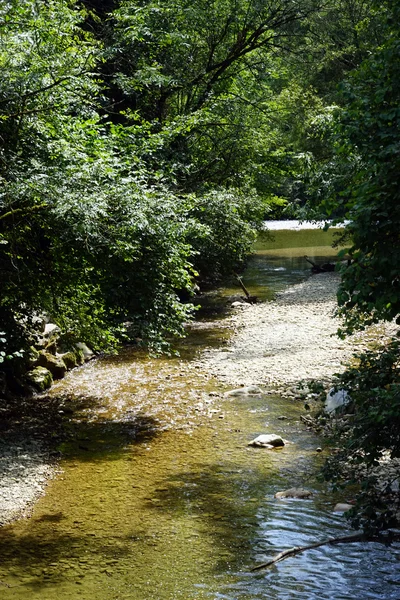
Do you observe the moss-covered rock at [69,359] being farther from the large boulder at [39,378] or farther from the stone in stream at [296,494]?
the stone in stream at [296,494]

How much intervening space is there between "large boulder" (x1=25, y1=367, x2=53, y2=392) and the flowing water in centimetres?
32

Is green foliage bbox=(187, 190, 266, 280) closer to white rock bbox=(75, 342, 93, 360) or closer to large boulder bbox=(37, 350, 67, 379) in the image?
white rock bbox=(75, 342, 93, 360)

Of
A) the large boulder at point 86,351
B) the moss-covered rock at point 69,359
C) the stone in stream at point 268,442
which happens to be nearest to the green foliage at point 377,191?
the stone in stream at point 268,442

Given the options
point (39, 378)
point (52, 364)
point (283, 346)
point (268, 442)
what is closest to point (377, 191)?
point (268, 442)

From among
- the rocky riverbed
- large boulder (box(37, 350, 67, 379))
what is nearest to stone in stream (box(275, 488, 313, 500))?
the rocky riverbed

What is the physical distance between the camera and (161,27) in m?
21.0

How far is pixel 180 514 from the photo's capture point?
28.1 feet

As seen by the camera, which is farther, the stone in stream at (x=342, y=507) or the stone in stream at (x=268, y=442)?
the stone in stream at (x=268, y=442)

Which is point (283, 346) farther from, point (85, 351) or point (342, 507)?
point (342, 507)

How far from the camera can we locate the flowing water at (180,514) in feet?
22.5

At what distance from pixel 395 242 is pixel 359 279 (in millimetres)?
357

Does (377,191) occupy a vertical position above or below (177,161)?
below

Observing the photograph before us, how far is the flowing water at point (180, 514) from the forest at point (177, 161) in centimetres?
104

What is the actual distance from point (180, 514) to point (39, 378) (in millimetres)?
6662
